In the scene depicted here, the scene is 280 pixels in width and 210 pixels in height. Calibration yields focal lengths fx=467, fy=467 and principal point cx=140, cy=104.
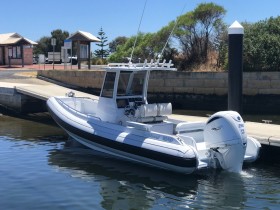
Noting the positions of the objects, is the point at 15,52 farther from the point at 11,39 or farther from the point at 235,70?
the point at 235,70

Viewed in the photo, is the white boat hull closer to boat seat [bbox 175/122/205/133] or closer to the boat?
the boat

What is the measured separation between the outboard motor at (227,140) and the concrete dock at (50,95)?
5.03 ft

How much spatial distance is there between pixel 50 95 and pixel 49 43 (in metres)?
56.7

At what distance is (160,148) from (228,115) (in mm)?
1485

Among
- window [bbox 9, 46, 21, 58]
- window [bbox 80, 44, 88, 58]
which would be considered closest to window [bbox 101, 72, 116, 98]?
window [bbox 80, 44, 88, 58]

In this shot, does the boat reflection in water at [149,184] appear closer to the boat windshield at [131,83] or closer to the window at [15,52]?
the boat windshield at [131,83]

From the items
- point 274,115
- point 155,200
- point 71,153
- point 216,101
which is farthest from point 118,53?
point 155,200

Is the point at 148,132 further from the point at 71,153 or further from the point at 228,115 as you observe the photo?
the point at 71,153

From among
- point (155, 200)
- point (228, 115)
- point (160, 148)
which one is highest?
point (228, 115)

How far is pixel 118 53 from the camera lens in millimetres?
29641

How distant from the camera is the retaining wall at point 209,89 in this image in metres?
18.0

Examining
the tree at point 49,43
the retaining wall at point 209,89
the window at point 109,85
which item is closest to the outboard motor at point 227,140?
the window at point 109,85

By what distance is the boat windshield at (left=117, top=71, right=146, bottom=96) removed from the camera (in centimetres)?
1115

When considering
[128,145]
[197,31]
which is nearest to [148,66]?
[128,145]
